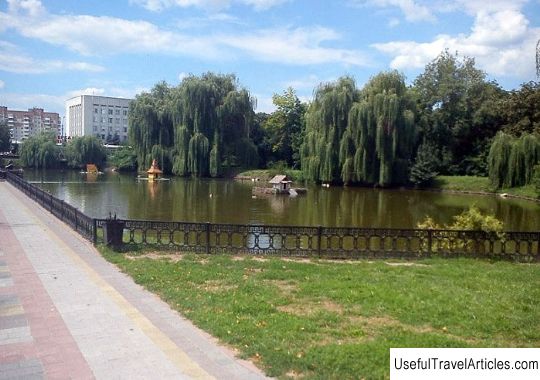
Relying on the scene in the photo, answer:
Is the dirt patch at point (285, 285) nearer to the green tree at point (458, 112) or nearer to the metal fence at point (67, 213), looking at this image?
the metal fence at point (67, 213)

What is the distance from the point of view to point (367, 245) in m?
11.4

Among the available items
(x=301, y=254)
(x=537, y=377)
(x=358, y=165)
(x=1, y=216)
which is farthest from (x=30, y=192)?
(x=358, y=165)

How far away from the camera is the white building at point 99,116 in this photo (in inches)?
4872

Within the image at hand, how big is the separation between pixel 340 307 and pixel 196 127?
51.4 m

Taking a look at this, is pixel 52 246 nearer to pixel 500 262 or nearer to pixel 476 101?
pixel 500 262

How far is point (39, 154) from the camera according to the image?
243 feet

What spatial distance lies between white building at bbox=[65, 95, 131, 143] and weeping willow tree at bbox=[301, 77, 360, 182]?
7977 cm

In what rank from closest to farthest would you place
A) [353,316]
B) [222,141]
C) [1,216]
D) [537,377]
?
[537,377], [353,316], [1,216], [222,141]

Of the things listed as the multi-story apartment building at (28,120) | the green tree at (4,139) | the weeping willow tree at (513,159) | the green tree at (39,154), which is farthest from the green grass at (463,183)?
the multi-story apartment building at (28,120)

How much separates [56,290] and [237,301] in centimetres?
282

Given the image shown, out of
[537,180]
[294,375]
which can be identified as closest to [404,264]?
[294,375]

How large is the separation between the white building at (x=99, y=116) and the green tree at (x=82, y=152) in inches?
1743

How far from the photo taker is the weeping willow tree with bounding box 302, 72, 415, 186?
4662cm

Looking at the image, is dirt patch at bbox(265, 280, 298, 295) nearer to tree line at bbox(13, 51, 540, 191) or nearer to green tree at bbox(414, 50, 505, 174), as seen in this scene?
tree line at bbox(13, 51, 540, 191)
